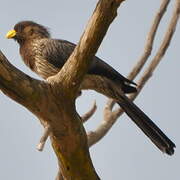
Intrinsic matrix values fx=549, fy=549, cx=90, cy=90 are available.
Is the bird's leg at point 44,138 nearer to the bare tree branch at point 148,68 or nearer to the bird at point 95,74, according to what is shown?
the bird at point 95,74

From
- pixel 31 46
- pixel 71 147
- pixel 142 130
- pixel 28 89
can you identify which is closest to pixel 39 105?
pixel 28 89

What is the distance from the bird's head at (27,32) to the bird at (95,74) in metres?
0.13

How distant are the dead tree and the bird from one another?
1.29 meters

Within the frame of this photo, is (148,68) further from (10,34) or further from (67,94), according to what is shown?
(67,94)

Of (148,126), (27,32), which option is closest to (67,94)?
(148,126)

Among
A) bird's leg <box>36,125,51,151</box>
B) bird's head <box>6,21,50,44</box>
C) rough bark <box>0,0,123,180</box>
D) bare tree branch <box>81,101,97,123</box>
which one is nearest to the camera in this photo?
rough bark <box>0,0,123,180</box>

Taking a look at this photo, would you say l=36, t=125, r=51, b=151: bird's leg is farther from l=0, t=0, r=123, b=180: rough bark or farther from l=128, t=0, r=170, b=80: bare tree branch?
l=128, t=0, r=170, b=80: bare tree branch

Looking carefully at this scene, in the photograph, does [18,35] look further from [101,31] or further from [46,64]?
[101,31]

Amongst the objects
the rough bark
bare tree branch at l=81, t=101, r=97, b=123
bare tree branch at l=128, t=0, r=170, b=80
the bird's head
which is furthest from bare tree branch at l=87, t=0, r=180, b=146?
the rough bark

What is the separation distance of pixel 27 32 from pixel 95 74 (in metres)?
1.38

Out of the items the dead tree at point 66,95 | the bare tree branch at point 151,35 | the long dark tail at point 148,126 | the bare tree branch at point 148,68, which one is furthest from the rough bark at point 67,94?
the bare tree branch at point 151,35

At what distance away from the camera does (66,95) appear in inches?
176

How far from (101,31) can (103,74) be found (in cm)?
222

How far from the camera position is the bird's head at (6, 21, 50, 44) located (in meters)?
7.22
